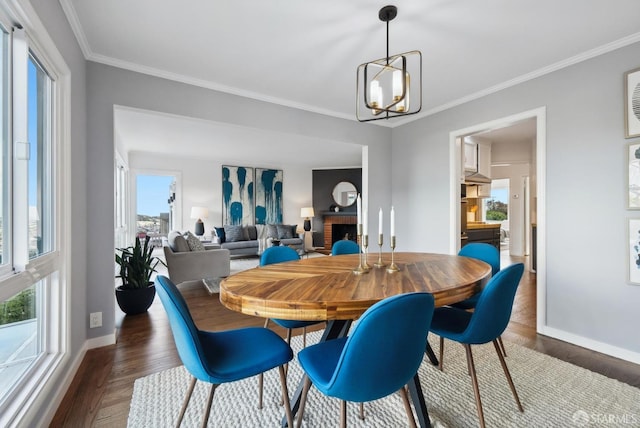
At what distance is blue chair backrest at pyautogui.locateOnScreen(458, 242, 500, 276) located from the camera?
2.32m

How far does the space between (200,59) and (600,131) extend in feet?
10.7

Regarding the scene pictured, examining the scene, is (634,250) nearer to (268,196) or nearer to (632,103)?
(632,103)

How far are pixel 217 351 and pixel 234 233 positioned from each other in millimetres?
5698

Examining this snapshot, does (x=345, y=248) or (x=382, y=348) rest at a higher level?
(x=345, y=248)

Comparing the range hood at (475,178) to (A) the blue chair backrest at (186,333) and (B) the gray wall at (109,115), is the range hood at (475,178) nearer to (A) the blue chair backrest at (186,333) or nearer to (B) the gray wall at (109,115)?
(B) the gray wall at (109,115)

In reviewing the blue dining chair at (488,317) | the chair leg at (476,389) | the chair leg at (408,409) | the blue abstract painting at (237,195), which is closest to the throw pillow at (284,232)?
the blue abstract painting at (237,195)

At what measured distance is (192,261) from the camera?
4238mm

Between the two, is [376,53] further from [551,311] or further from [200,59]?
[551,311]

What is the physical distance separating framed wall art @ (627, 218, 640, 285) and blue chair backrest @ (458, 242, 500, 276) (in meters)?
0.88

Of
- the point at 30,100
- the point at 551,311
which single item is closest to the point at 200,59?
the point at 30,100

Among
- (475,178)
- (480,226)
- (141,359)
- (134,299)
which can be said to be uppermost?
(475,178)

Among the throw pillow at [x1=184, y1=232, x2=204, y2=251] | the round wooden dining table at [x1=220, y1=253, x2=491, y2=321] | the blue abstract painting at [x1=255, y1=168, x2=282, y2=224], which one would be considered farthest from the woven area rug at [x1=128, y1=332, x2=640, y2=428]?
the blue abstract painting at [x1=255, y1=168, x2=282, y2=224]

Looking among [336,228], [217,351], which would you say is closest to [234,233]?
[336,228]

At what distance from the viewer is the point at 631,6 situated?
1836mm
